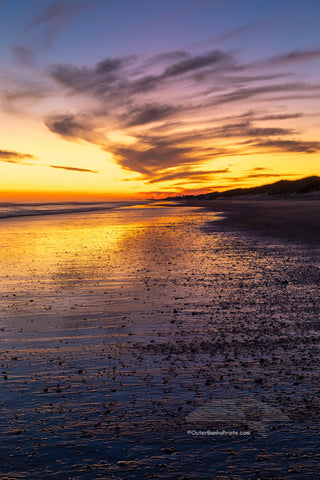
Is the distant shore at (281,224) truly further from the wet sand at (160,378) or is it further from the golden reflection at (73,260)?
the wet sand at (160,378)

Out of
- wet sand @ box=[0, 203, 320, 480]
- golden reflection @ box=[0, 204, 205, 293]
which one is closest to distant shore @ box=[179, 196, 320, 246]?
golden reflection @ box=[0, 204, 205, 293]

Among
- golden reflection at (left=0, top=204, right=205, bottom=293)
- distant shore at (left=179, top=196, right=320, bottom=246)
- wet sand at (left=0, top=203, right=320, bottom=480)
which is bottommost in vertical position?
wet sand at (left=0, top=203, right=320, bottom=480)

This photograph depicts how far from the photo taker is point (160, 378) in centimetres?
575

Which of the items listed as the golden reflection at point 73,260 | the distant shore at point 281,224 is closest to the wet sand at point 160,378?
the golden reflection at point 73,260

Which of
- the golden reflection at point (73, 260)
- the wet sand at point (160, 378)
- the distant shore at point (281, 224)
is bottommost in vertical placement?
the wet sand at point (160, 378)

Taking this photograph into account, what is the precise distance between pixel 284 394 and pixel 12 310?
23.6 ft

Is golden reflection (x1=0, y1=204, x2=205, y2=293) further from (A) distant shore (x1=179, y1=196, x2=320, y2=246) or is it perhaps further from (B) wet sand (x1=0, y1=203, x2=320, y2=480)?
→ (A) distant shore (x1=179, y1=196, x2=320, y2=246)

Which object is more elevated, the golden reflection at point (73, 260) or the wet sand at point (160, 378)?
the golden reflection at point (73, 260)

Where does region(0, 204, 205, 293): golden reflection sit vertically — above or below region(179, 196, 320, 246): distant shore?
below

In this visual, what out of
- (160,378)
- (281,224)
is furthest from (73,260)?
(281,224)

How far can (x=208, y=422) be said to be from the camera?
15.2ft

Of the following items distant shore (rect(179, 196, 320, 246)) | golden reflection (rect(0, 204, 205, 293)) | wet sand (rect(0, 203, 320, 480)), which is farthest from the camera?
distant shore (rect(179, 196, 320, 246))

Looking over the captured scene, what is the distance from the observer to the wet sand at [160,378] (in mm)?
4004

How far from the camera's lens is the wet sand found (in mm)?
4004
